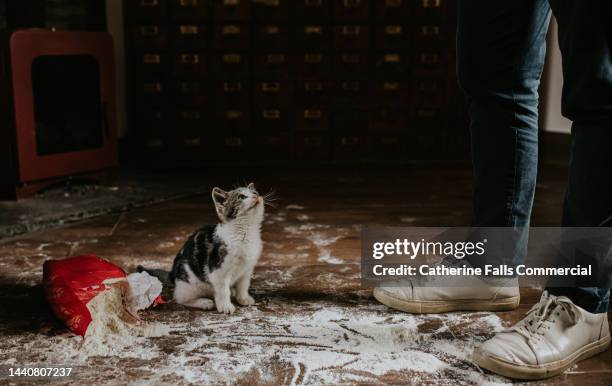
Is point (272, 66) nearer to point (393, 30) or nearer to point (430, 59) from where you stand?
point (393, 30)

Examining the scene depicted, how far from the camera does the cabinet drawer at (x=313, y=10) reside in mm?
3102

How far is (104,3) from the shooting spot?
10.2 ft

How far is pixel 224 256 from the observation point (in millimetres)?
1299

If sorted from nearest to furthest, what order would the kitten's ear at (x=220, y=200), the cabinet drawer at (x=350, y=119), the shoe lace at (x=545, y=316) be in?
1. the shoe lace at (x=545, y=316)
2. the kitten's ear at (x=220, y=200)
3. the cabinet drawer at (x=350, y=119)

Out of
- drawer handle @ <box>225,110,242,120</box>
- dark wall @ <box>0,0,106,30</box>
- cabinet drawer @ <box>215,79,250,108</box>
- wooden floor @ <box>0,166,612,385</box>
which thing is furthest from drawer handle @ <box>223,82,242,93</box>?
wooden floor @ <box>0,166,612,385</box>

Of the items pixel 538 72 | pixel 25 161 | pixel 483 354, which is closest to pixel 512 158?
pixel 538 72

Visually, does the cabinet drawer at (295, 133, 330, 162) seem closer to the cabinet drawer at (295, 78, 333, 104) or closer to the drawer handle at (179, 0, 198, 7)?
the cabinet drawer at (295, 78, 333, 104)

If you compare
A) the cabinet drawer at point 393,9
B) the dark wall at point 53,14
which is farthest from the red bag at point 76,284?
the cabinet drawer at point 393,9

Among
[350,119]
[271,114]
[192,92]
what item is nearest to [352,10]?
[350,119]

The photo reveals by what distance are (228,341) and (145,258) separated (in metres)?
0.63

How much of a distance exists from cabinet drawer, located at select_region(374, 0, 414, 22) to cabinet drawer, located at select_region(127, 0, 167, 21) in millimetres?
1007

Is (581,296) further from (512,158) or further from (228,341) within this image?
(228,341)

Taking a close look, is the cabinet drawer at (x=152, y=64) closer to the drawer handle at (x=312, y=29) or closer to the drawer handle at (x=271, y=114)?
the drawer handle at (x=271, y=114)

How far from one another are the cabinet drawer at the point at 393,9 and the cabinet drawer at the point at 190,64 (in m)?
0.85
